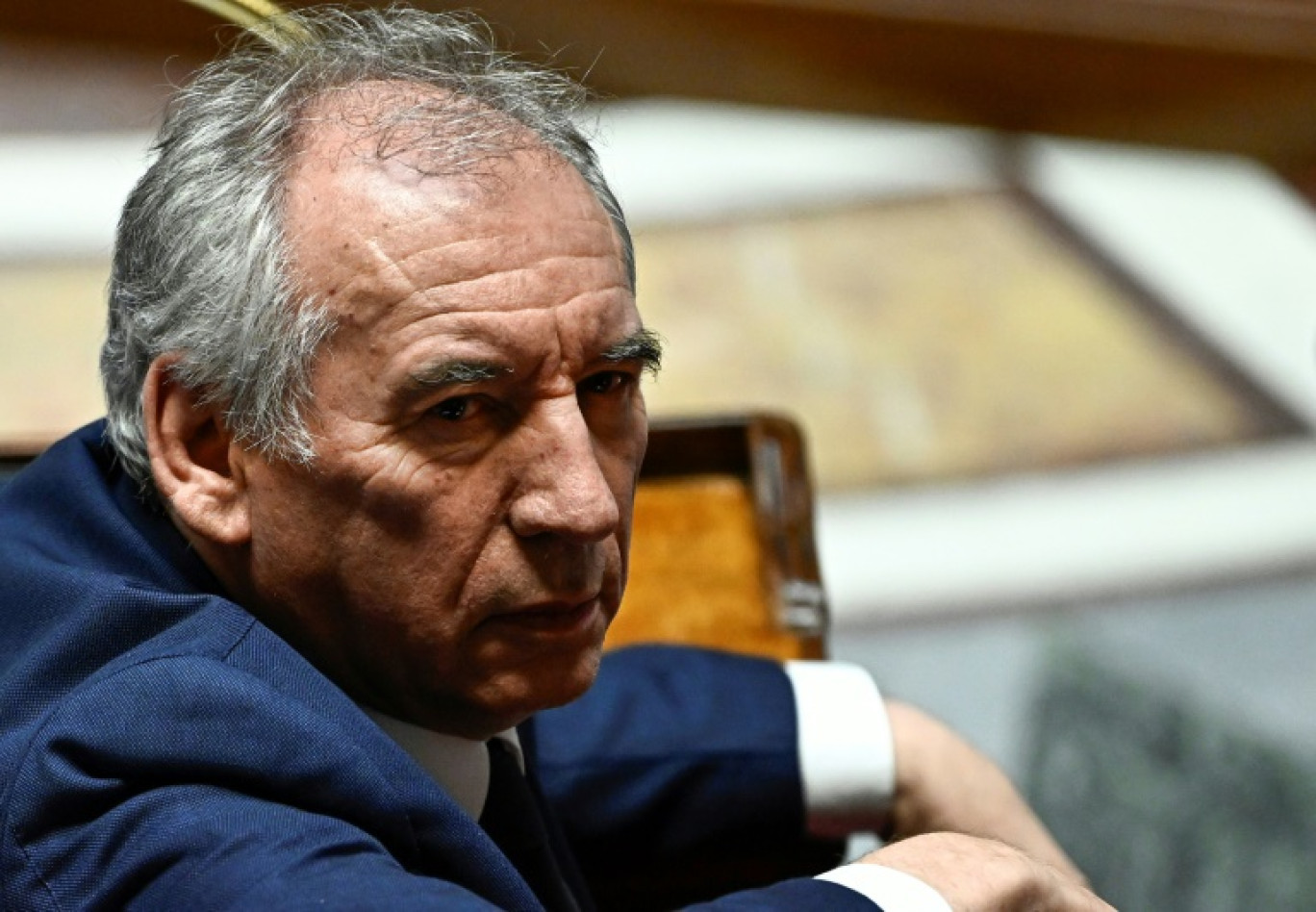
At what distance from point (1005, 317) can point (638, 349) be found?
2679 mm

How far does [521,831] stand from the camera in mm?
1276

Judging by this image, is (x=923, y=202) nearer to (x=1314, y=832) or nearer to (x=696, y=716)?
(x=1314, y=832)

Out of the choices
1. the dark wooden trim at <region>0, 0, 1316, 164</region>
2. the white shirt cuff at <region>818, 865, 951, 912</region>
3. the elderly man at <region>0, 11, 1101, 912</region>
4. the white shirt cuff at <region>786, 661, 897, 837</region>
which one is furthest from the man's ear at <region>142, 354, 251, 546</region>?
the dark wooden trim at <region>0, 0, 1316, 164</region>

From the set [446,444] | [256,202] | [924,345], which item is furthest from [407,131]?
[924,345]

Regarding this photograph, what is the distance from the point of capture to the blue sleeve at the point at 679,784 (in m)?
1.54

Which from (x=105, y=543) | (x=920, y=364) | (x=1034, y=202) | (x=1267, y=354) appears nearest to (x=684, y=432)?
(x=105, y=543)

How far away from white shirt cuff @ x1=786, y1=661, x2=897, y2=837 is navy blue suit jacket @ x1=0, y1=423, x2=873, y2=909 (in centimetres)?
52

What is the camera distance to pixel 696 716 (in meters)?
1.56

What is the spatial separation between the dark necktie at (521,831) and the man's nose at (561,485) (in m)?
0.29

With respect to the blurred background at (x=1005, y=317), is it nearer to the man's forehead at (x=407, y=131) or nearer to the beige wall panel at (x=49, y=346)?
the beige wall panel at (x=49, y=346)

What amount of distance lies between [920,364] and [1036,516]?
52 cm

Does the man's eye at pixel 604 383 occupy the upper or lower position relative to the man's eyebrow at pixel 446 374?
lower

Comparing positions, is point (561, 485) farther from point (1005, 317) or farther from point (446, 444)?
point (1005, 317)

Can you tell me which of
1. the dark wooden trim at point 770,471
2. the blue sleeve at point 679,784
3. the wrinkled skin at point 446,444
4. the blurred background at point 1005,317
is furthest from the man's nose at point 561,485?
the blurred background at point 1005,317
